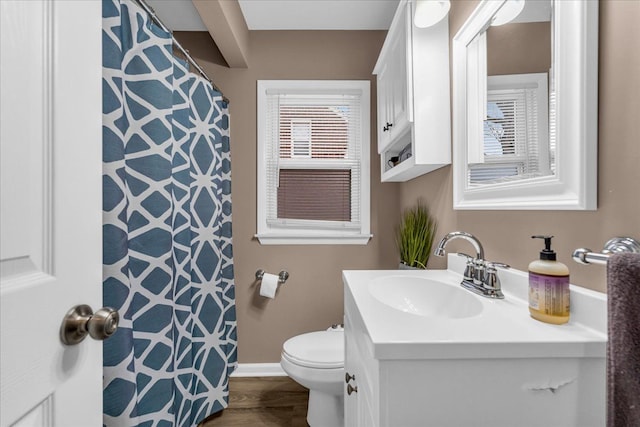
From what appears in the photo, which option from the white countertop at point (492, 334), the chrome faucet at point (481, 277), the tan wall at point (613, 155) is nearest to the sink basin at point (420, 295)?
the chrome faucet at point (481, 277)

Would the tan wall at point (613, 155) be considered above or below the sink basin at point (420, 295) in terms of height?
above

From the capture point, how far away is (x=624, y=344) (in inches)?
18.5

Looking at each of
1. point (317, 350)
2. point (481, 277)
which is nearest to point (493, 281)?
point (481, 277)

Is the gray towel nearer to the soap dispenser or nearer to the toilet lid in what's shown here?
the soap dispenser

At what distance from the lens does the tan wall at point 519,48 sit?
2.64 feet

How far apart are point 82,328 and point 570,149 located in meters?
1.06

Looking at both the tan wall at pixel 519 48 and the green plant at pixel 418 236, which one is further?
the green plant at pixel 418 236

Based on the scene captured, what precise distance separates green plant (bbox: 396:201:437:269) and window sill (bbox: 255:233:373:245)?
1.34 feet

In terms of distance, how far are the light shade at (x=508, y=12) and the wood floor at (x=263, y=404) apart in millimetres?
1981

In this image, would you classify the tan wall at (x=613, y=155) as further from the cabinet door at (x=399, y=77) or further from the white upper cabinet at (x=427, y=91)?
the cabinet door at (x=399, y=77)

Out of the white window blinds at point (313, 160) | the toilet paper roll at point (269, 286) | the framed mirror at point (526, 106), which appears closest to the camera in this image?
the framed mirror at point (526, 106)

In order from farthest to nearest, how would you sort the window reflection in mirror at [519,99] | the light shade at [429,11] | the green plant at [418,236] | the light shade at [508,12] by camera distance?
1. the green plant at [418,236]
2. the light shade at [429,11]
3. the light shade at [508,12]
4. the window reflection in mirror at [519,99]

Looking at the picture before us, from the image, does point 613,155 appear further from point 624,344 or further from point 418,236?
point 418,236

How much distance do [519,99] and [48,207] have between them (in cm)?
113
